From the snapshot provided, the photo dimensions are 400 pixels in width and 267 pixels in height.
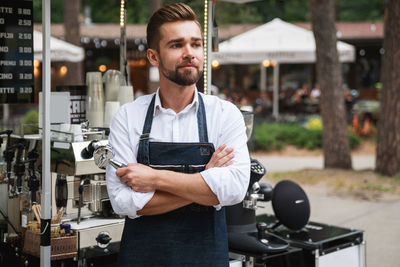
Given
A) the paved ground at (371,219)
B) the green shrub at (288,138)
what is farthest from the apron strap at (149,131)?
the green shrub at (288,138)

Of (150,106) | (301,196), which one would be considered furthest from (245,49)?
(150,106)

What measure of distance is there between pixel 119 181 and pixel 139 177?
0.35 ft

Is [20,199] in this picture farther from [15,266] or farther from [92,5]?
[92,5]

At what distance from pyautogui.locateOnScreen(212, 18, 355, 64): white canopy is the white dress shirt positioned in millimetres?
9908

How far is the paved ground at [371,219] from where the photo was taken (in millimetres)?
5484

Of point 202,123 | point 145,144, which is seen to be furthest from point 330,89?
point 145,144

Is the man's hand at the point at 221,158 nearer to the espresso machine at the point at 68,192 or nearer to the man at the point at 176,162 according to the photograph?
the man at the point at 176,162

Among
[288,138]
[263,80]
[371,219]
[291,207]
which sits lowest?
[371,219]

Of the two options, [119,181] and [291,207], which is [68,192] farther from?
[291,207]

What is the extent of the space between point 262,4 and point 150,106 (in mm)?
2583

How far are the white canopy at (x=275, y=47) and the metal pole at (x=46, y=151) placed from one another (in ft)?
30.2

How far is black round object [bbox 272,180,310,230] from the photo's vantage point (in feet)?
13.1

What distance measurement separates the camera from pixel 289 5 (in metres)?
29.1

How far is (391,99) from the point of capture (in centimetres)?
888
